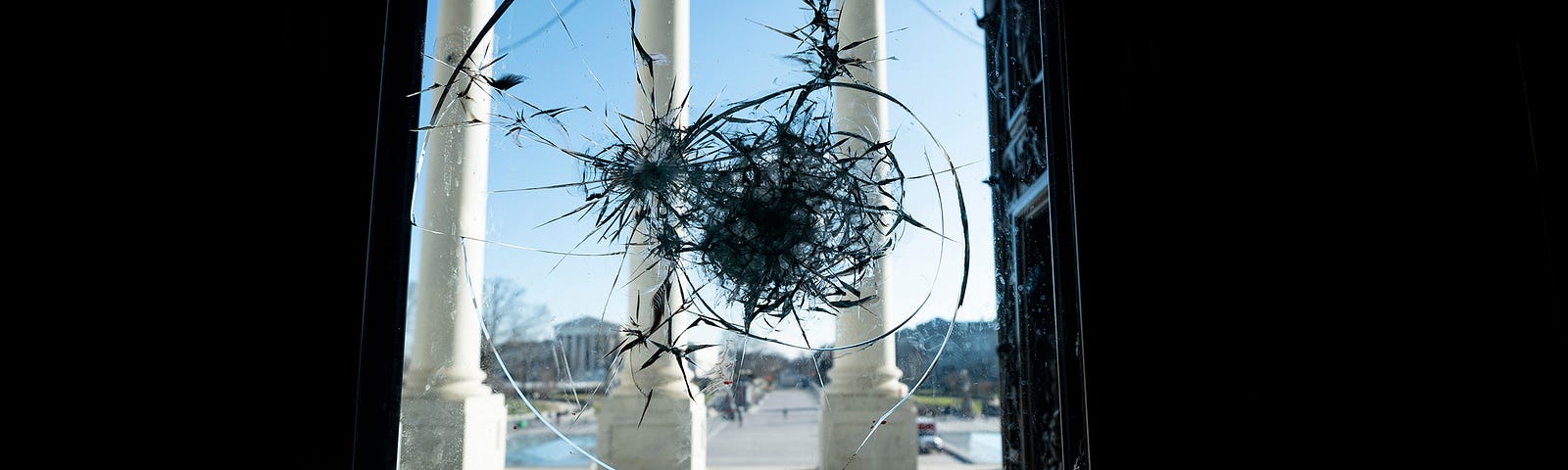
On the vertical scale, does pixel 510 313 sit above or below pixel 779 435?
above

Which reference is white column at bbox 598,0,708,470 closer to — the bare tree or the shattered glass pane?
Result: the shattered glass pane

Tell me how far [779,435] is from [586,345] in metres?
0.30

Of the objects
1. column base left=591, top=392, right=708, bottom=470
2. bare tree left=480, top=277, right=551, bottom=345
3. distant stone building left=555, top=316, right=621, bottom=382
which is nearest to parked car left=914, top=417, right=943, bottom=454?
column base left=591, top=392, right=708, bottom=470

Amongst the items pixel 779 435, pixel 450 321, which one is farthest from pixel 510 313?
pixel 779 435

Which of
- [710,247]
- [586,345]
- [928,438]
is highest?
[710,247]

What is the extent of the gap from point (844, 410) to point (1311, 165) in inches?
27.0

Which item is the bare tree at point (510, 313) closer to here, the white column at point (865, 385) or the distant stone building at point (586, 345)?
the distant stone building at point (586, 345)

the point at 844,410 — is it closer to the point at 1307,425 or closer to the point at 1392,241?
the point at 1307,425

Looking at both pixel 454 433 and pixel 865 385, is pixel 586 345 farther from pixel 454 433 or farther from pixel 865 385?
pixel 865 385

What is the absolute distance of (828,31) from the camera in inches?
47.1

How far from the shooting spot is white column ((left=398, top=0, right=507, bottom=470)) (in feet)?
3.80

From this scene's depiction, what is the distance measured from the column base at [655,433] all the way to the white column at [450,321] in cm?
15

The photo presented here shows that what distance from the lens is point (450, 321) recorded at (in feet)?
3.86

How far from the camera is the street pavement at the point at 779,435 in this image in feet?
3.81
